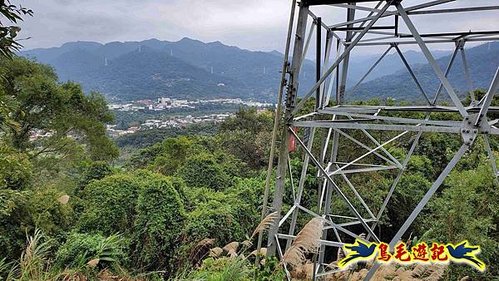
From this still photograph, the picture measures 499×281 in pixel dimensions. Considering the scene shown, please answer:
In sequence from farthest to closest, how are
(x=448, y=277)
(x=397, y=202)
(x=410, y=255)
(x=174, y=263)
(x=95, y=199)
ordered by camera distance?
(x=397, y=202)
(x=95, y=199)
(x=174, y=263)
(x=448, y=277)
(x=410, y=255)

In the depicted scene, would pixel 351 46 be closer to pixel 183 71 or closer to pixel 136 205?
pixel 136 205

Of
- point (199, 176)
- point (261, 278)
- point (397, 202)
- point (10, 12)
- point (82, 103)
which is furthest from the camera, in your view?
point (82, 103)

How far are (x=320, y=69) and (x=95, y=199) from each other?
5.93 m

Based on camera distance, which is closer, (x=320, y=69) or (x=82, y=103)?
(x=320, y=69)

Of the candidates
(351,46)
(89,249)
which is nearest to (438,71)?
(351,46)

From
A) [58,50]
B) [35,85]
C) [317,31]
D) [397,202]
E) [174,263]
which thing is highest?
[58,50]

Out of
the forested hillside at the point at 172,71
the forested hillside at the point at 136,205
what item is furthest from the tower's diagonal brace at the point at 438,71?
the forested hillside at the point at 172,71

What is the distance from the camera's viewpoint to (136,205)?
789cm

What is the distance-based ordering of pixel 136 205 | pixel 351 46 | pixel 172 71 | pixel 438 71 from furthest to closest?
pixel 172 71, pixel 136 205, pixel 351 46, pixel 438 71

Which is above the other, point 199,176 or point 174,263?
point 199,176

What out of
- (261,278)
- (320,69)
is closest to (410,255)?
(261,278)

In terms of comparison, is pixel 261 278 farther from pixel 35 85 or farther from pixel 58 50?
pixel 58 50

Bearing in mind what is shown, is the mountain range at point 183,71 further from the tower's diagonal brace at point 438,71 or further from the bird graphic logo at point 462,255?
the tower's diagonal brace at point 438,71

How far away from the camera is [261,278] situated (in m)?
2.58
